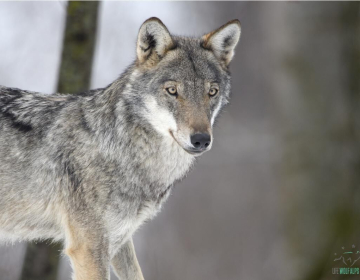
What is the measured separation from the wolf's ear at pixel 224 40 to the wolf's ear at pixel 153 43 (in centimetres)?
41

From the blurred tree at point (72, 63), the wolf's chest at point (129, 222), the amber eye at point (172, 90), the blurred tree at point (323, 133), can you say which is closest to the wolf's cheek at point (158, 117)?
the amber eye at point (172, 90)

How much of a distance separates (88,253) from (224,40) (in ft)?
7.36

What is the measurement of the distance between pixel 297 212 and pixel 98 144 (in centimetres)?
583

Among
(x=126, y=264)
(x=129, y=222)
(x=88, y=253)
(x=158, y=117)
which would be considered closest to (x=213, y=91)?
(x=158, y=117)

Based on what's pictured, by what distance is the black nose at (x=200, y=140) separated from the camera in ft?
13.5

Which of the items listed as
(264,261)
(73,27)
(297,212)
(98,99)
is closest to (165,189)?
(98,99)

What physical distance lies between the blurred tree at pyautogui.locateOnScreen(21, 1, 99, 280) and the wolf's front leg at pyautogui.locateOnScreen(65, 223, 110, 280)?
3206 mm

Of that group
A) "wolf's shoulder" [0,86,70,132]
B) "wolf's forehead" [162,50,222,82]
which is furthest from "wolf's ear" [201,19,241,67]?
"wolf's shoulder" [0,86,70,132]

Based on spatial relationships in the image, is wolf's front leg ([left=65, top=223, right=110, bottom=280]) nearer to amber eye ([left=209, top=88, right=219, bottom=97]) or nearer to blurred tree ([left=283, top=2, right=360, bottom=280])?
amber eye ([left=209, top=88, right=219, bottom=97])

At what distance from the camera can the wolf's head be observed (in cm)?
422

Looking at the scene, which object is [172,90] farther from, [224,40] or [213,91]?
[224,40]

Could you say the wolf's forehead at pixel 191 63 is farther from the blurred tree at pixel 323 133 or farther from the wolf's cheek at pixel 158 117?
the blurred tree at pixel 323 133

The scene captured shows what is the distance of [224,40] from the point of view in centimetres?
482

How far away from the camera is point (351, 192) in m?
8.69
